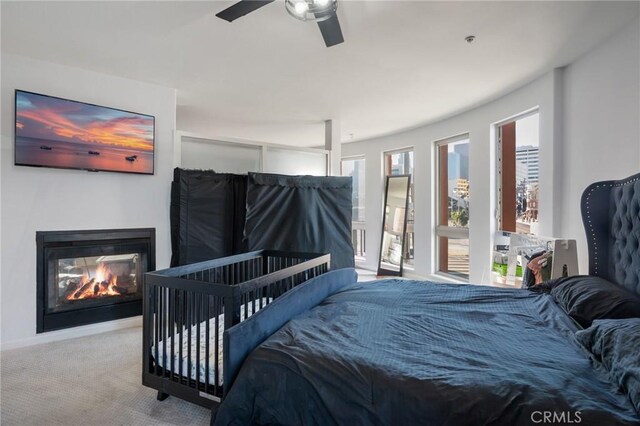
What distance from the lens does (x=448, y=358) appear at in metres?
1.29

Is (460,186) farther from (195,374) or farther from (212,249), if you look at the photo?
(195,374)

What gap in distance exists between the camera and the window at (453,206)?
4.56 metres

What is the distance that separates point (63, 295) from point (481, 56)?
4.26m

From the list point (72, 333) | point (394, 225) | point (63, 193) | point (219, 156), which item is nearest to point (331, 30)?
point (219, 156)

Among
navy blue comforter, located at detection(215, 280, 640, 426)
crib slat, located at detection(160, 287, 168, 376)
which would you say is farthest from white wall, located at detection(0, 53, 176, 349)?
navy blue comforter, located at detection(215, 280, 640, 426)

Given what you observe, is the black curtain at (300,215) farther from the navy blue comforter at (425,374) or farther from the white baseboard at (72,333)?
the navy blue comforter at (425,374)

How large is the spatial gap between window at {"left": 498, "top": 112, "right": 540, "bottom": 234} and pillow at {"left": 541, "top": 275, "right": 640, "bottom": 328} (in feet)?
5.34

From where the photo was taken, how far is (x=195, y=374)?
172cm

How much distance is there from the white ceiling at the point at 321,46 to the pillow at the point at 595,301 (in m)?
1.73

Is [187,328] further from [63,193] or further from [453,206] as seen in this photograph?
[453,206]

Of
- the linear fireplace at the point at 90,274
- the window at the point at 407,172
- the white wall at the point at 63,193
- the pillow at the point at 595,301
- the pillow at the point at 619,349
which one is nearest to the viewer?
the pillow at the point at 619,349

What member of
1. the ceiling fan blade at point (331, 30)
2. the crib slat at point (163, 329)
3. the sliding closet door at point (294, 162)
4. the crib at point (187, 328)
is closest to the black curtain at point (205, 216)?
the sliding closet door at point (294, 162)

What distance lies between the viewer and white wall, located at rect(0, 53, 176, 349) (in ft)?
8.70

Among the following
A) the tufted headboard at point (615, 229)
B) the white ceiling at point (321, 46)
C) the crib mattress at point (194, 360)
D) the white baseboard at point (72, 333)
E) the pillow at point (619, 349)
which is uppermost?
the white ceiling at point (321, 46)
